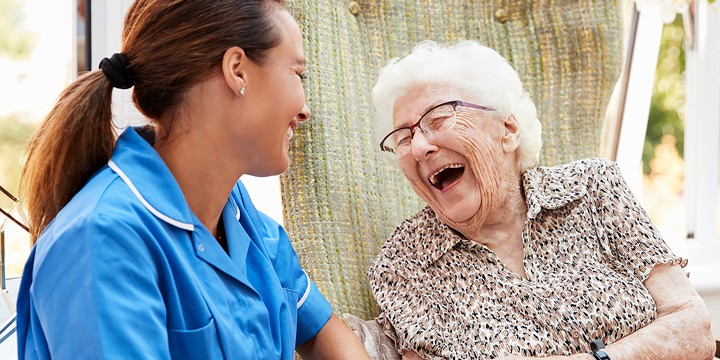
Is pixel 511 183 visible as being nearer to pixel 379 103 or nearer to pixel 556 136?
pixel 379 103

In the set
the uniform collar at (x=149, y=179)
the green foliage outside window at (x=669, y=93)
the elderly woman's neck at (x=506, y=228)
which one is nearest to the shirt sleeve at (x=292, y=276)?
the uniform collar at (x=149, y=179)

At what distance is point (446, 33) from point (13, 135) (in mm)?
1169

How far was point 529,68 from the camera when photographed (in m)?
2.25

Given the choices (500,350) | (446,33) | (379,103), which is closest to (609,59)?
(446,33)

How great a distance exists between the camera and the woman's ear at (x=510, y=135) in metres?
1.75

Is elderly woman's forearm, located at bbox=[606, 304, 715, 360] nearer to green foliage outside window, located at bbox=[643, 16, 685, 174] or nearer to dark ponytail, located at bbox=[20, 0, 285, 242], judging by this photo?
dark ponytail, located at bbox=[20, 0, 285, 242]

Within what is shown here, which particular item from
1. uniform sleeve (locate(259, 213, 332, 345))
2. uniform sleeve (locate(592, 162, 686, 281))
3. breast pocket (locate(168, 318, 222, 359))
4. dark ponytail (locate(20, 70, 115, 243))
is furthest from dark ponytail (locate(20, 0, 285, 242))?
uniform sleeve (locate(592, 162, 686, 281))

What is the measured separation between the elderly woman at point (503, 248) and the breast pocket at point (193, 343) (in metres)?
0.60

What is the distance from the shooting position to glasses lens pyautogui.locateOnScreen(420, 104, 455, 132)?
5.57 feet

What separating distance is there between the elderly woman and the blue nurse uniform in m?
0.41

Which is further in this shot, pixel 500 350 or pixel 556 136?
pixel 556 136

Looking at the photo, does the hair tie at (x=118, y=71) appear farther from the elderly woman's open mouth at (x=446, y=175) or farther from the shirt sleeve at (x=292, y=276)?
the elderly woman's open mouth at (x=446, y=175)

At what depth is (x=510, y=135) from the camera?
69.6 inches

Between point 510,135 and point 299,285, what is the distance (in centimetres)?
61
